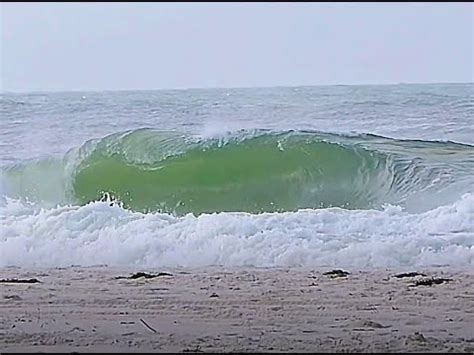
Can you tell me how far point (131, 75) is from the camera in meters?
6.89

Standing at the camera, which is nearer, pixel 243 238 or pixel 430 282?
pixel 430 282

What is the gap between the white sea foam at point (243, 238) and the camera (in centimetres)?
484

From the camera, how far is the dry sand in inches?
108

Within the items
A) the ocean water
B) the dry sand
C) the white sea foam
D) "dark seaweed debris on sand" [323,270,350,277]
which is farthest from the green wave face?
the dry sand

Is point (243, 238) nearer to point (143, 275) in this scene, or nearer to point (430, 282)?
point (143, 275)

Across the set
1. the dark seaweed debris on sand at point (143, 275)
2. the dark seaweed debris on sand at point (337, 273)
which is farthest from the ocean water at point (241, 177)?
A: the dark seaweed debris on sand at point (143, 275)

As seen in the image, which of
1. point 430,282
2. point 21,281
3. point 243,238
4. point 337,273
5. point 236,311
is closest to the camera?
point 236,311

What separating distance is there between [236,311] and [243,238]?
A: 72.0 inches

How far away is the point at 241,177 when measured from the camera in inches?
281

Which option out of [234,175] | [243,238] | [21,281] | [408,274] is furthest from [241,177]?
[21,281]

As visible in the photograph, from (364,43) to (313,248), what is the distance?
1.52 meters

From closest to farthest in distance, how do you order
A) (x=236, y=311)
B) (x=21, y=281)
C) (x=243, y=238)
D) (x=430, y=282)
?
1. (x=236, y=311)
2. (x=430, y=282)
3. (x=21, y=281)
4. (x=243, y=238)

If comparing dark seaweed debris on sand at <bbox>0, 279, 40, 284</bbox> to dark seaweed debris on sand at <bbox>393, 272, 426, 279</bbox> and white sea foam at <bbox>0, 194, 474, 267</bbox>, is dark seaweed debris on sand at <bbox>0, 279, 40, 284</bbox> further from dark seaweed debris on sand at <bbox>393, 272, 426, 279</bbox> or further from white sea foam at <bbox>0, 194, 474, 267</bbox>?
dark seaweed debris on sand at <bbox>393, 272, 426, 279</bbox>

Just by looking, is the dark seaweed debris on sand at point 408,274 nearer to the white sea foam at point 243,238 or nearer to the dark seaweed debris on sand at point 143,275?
the white sea foam at point 243,238
